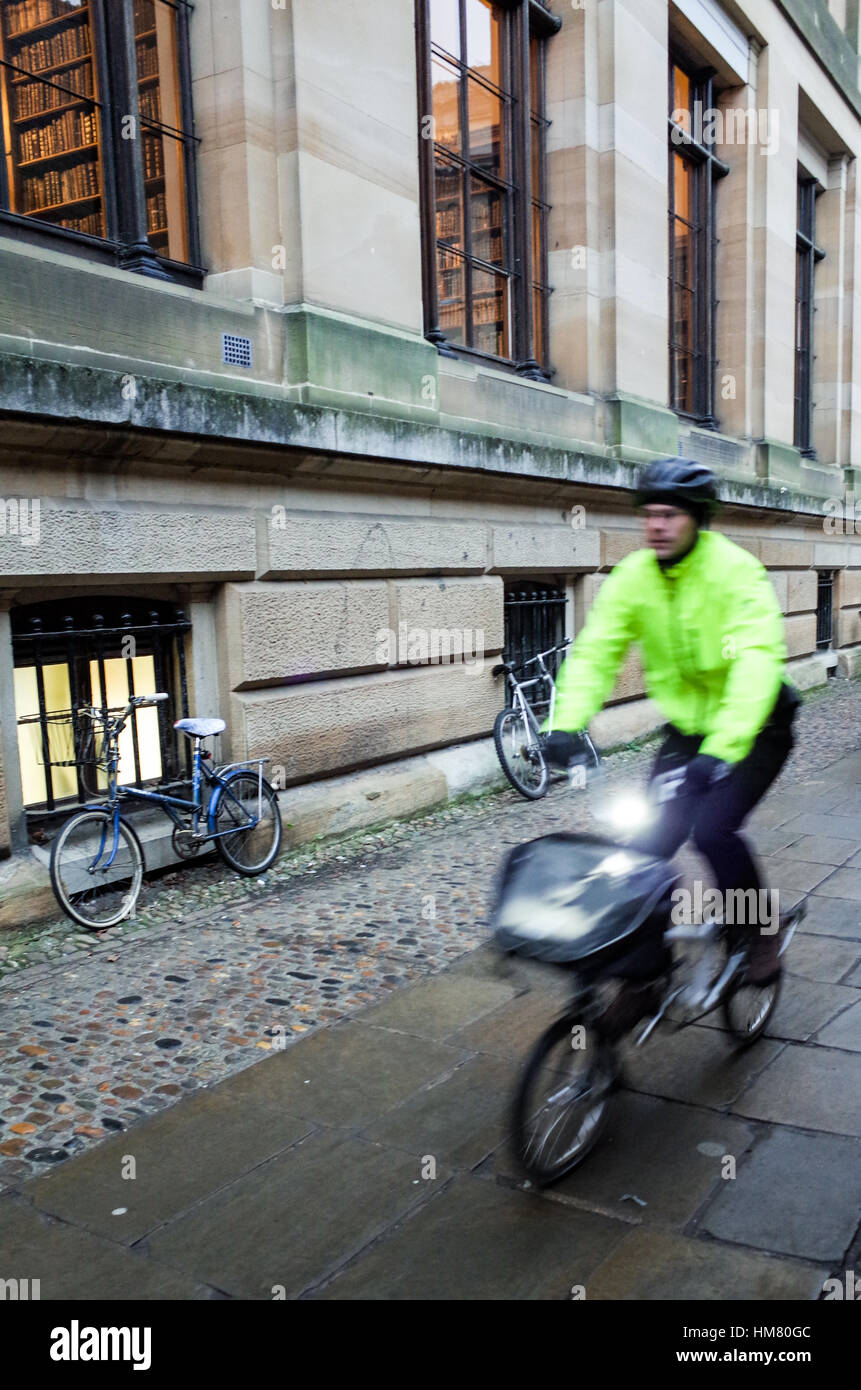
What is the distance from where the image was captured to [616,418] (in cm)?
1036

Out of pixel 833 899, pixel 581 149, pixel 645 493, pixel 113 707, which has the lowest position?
pixel 833 899

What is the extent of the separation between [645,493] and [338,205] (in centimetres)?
460

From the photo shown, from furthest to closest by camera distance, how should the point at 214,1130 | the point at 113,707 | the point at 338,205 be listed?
the point at 338,205 < the point at 113,707 < the point at 214,1130

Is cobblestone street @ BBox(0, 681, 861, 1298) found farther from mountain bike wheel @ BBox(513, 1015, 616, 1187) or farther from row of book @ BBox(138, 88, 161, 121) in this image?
row of book @ BBox(138, 88, 161, 121)

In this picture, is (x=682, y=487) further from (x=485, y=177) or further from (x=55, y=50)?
(x=485, y=177)

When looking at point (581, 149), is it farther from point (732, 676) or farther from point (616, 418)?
point (732, 676)

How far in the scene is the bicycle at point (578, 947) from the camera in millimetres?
2682

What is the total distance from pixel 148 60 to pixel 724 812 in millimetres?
5715

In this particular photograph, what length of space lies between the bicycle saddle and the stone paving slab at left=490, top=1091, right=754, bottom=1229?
3.21 meters

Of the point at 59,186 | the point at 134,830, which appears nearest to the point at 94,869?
the point at 134,830

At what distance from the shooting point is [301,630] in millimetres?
6652

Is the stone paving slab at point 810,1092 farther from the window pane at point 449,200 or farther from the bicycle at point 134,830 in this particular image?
the window pane at point 449,200

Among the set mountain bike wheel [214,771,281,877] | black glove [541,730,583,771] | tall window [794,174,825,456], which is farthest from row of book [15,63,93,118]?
tall window [794,174,825,456]

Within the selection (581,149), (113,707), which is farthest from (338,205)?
(581,149)
